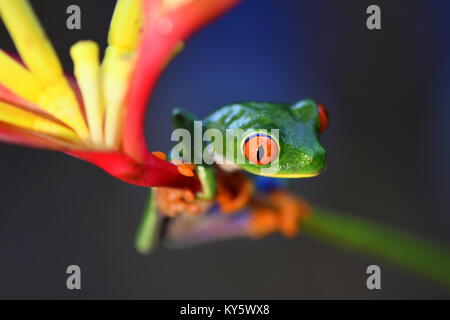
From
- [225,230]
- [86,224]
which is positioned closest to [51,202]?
[86,224]

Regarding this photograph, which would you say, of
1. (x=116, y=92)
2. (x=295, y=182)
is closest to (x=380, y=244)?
(x=116, y=92)

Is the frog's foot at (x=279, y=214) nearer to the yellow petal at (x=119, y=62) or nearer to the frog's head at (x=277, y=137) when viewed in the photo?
the frog's head at (x=277, y=137)

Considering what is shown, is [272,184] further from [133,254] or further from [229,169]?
[133,254]

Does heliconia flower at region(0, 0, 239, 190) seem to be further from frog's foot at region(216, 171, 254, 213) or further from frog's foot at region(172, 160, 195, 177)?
frog's foot at region(216, 171, 254, 213)

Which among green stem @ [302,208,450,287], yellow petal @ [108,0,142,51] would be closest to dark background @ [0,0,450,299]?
green stem @ [302,208,450,287]

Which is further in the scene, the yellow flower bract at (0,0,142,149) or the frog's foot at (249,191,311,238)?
the frog's foot at (249,191,311,238)

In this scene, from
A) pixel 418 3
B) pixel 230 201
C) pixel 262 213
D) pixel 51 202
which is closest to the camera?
pixel 230 201
